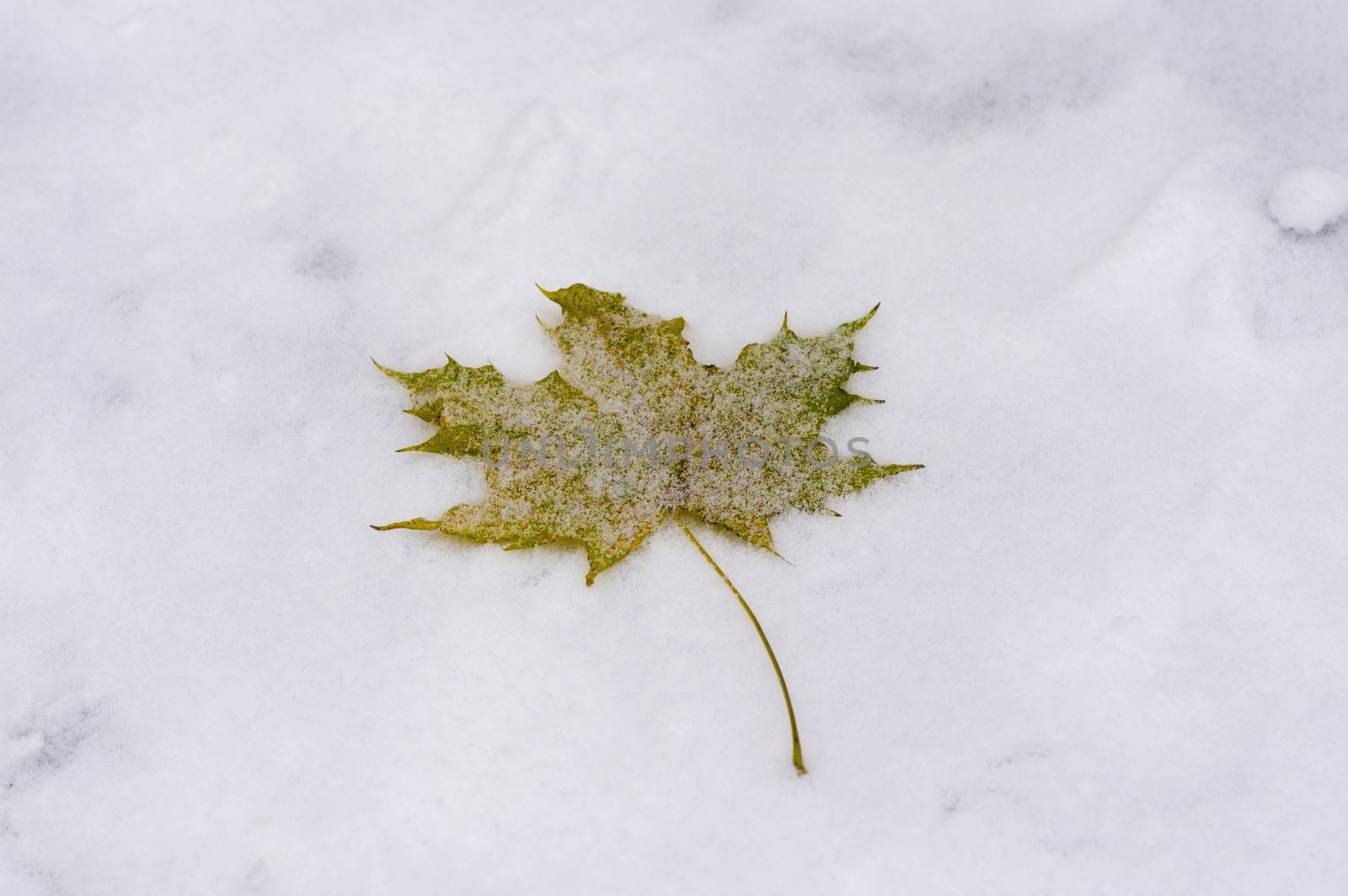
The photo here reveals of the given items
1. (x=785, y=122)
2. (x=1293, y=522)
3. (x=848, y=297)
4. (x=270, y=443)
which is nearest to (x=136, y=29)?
(x=270, y=443)

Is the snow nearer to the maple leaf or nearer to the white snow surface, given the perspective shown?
the white snow surface

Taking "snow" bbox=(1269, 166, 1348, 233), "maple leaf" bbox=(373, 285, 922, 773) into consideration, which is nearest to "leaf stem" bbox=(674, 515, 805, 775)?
"maple leaf" bbox=(373, 285, 922, 773)

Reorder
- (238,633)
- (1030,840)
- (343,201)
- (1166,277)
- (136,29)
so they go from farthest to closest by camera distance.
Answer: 1. (136,29)
2. (343,201)
3. (1166,277)
4. (238,633)
5. (1030,840)

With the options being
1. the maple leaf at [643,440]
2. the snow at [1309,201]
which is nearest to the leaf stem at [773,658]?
the maple leaf at [643,440]

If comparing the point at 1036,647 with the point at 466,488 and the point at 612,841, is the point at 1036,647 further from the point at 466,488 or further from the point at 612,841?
the point at 466,488

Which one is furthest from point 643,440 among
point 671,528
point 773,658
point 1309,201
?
point 1309,201

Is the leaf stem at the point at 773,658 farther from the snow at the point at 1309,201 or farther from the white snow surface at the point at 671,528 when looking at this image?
the snow at the point at 1309,201

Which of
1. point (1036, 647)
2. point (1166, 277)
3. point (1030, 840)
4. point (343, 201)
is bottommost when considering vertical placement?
point (1030, 840)

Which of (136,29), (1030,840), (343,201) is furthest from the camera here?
(136,29)
